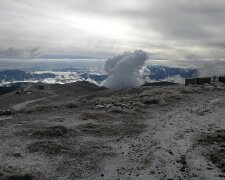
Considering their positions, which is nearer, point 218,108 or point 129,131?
point 129,131

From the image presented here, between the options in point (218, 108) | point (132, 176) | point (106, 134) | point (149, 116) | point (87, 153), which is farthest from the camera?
point (218, 108)

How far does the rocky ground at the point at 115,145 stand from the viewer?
16.5 metres

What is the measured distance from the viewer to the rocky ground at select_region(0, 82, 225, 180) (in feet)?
54.1

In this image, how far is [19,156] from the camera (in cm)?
1894

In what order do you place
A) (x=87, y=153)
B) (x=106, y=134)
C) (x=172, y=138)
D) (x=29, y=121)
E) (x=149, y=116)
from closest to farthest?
1. (x=87, y=153)
2. (x=172, y=138)
3. (x=106, y=134)
4. (x=29, y=121)
5. (x=149, y=116)

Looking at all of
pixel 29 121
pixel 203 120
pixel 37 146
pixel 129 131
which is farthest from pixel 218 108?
pixel 37 146

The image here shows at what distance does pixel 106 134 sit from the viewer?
24.5 meters

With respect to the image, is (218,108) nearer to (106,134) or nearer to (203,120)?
(203,120)

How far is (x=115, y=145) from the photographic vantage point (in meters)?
21.7

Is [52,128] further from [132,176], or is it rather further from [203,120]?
[203,120]

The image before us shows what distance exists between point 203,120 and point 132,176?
1581 centimetres

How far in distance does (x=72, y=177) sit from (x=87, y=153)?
12.9 ft

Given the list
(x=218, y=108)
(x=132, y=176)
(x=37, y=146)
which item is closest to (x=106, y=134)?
(x=37, y=146)

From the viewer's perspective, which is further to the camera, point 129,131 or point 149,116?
point 149,116
